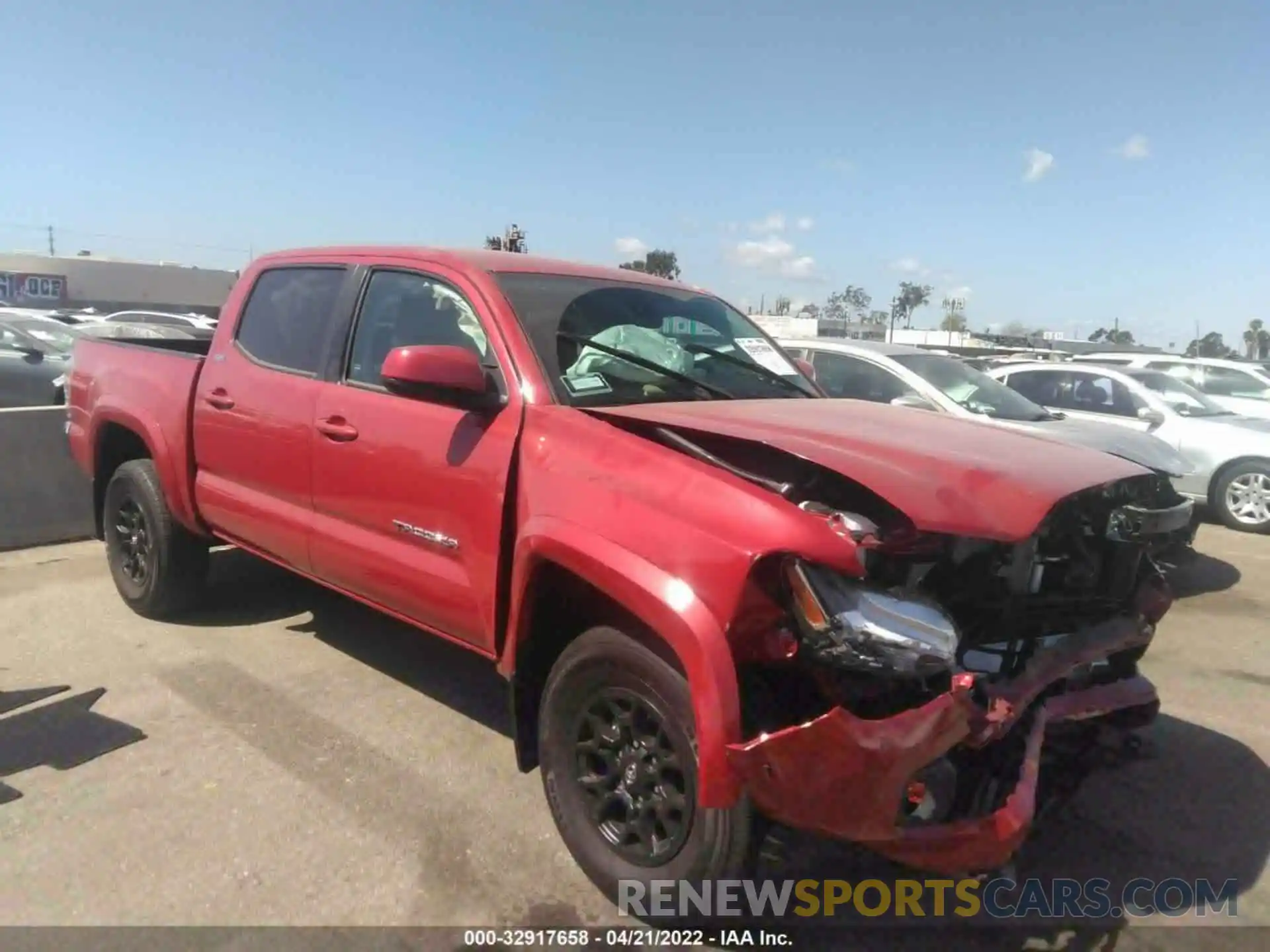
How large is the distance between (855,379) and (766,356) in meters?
4.13

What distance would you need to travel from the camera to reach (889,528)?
255 centimetres

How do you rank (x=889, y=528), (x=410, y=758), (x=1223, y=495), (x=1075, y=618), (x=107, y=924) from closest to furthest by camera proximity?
(x=889, y=528)
(x=107, y=924)
(x=1075, y=618)
(x=410, y=758)
(x=1223, y=495)

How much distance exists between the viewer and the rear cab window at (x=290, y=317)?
4.25 metres

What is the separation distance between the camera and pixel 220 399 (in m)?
4.59

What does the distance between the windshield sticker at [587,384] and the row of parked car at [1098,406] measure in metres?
4.32

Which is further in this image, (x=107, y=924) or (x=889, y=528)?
(x=107, y=924)

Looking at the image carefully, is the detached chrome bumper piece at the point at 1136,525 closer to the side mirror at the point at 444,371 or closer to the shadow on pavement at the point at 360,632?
the side mirror at the point at 444,371

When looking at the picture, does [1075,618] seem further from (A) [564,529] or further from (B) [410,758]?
(B) [410,758]

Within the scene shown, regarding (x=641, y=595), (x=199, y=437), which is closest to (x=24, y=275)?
Answer: (x=199, y=437)

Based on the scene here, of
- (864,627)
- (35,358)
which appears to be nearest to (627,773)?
(864,627)

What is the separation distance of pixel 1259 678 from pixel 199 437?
5.50 m

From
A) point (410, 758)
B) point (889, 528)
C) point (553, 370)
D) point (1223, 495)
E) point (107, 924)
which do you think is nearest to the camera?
point (889, 528)

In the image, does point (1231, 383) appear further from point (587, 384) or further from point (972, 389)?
point (587, 384)

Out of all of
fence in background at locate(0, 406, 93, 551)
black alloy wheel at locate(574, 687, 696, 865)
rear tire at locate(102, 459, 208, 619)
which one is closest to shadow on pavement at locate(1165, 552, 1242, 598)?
black alloy wheel at locate(574, 687, 696, 865)
